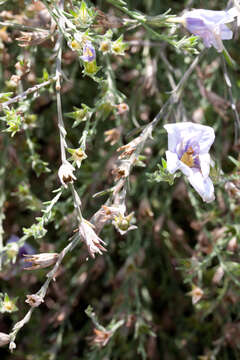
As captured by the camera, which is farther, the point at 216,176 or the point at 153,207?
the point at 153,207

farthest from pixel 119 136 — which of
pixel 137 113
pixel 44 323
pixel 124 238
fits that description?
pixel 44 323

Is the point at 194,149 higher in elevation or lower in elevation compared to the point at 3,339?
higher

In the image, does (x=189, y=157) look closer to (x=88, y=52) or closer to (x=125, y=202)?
(x=88, y=52)

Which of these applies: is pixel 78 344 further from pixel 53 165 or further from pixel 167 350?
pixel 53 165

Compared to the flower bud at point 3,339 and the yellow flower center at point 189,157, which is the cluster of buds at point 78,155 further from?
the flower bud at point 3,339

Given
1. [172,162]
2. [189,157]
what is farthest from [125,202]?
[172,162]

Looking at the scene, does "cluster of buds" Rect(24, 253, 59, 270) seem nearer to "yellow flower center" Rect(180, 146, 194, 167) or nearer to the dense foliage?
the dense foliage

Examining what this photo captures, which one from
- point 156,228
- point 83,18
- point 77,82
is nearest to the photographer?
point 83,18
